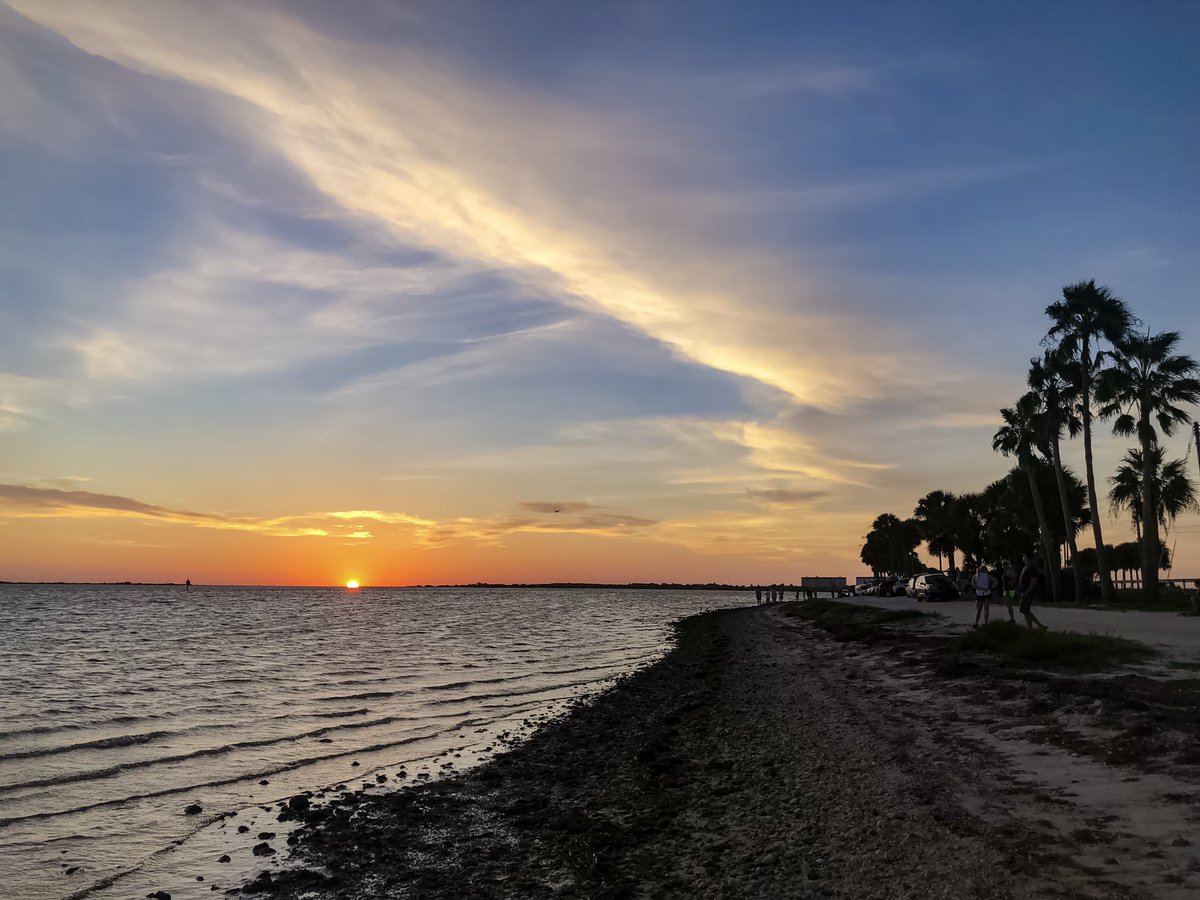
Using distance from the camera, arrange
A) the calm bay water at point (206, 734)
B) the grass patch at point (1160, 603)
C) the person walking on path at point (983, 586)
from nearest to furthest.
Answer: the calm bay water at point (206, 734), the person walking on path at point (983, 586), the grass patch at point (1160, 603)

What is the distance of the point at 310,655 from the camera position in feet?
146

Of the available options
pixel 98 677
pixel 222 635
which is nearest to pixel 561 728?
pixel 98 677

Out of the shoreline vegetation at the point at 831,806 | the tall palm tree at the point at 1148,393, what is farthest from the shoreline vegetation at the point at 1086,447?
the shoreline vegetation at the point at 831,806

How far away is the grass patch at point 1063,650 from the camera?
728 inches

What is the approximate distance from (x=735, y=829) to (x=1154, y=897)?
4939 millimetres

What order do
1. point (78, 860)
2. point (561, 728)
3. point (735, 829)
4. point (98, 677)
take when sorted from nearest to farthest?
point (735, 829), point (78, 860), point (561, 728), point (98, 677)

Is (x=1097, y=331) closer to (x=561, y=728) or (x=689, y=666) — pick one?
(x=689, y=666)

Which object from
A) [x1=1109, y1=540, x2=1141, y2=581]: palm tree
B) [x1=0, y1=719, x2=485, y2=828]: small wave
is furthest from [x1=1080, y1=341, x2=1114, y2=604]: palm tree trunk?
[x1=1109, y1=540, x2=1141, y2=581]: palm tree

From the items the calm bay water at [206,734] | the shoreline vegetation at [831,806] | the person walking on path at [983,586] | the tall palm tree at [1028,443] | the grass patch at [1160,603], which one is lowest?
the calm bay water at [206,734]

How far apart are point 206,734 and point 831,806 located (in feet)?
55.4

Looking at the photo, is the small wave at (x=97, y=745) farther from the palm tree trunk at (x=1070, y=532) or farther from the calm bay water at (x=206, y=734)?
the palm tree trunk at (x=1070, y=532)

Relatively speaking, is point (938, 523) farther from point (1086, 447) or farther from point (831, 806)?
point (831, 806)

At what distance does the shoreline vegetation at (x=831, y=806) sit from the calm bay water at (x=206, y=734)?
163 cm

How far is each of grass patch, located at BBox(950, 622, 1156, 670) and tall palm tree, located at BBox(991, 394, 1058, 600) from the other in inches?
1419
